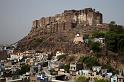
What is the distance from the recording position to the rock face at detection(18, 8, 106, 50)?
2852 cm

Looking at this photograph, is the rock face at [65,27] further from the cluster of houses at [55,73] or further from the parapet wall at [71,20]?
the cluster of houses at [55,73]

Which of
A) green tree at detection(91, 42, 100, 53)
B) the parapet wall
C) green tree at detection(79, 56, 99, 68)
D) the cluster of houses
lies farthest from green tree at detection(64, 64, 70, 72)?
the parapet wall

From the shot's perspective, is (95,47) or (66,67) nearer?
(66,67)

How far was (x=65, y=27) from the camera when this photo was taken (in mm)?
30719

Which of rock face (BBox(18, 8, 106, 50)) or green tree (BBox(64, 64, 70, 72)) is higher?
rock face (BBox(18, 8, 106, 50))

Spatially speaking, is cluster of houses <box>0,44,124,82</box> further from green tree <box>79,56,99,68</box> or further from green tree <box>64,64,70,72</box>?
green tree <box>79,56,99,68</box>

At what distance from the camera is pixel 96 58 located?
2075 centimetres

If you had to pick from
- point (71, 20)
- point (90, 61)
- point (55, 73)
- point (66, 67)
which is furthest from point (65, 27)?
point (55, 73)

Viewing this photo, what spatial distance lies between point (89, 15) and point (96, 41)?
6.63 metres

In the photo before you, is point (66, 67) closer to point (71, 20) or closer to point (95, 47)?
point (95, 47)

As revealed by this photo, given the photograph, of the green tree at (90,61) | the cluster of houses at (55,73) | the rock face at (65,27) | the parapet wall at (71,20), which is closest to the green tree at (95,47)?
the green tree at (90,61)

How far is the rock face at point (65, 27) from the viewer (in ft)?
93.6

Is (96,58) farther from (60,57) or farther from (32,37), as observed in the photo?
(32,37)

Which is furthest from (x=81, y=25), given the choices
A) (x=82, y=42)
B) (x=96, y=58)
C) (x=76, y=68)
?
(x=76, y=68)
